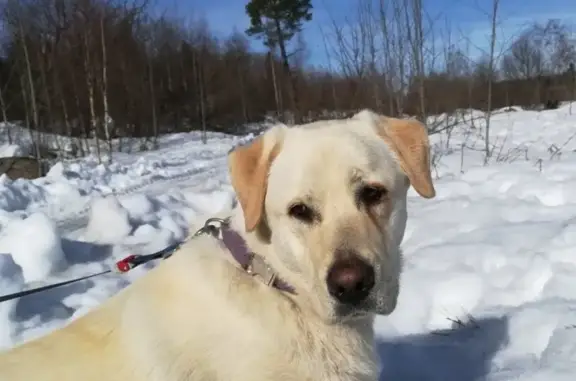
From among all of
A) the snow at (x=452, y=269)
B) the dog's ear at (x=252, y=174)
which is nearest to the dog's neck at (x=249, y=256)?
the dog's ear at (x=252, y=174)

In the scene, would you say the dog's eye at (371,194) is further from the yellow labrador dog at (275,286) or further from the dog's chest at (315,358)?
the dog's chest at (315,358)

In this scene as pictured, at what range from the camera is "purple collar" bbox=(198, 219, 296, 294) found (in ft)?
7.23

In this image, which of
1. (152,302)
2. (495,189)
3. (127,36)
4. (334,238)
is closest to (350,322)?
(334,238)

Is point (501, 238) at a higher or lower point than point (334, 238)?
lower

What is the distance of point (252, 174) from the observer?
2293 millimetres

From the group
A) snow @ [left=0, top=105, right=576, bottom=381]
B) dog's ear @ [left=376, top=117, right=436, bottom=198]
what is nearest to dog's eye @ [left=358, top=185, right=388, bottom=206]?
dog's ear @ [left=376, top=117, right=436, bottom=198]

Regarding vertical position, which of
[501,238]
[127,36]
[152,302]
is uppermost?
[127,36]

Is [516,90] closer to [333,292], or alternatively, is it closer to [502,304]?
[502,304]

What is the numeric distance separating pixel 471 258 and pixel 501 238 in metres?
0.40

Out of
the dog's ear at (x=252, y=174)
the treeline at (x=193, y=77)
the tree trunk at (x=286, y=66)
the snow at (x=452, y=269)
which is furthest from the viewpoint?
the tree trunk at (x=286, y=66)

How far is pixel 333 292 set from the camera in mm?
2053

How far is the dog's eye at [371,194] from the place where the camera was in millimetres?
2260

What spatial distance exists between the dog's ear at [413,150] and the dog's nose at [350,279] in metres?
0.49

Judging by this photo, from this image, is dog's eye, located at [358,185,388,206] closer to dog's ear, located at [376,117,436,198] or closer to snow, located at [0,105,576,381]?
dog's ear, located at [376,117,436,198]
